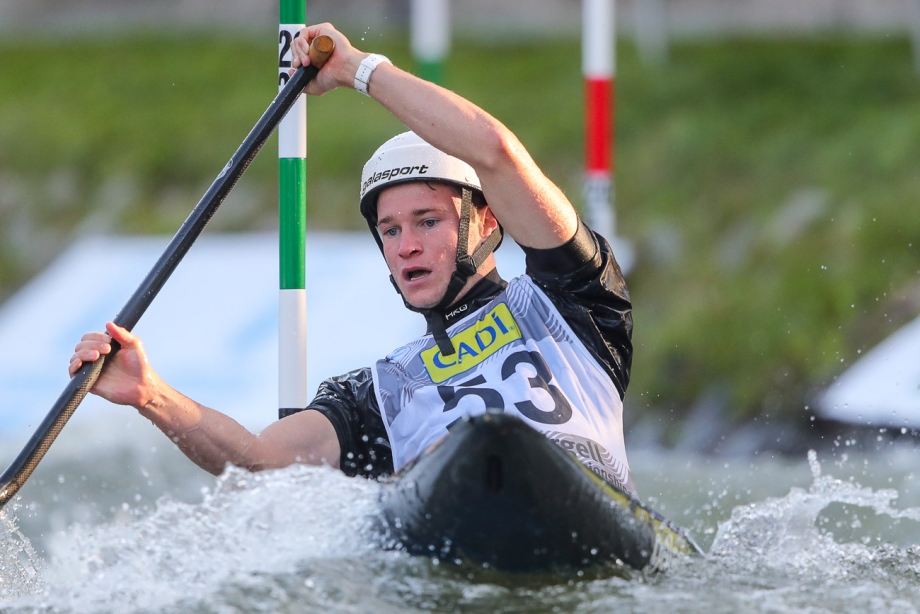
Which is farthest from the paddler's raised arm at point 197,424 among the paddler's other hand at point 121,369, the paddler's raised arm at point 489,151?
the paddler's raised arm at point 489,151

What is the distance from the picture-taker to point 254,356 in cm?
721

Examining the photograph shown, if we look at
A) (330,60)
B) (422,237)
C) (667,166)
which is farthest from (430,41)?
(422,237)

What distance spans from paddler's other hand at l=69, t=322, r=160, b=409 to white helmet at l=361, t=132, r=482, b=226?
2.52 feet

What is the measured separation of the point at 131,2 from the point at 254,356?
8278mm

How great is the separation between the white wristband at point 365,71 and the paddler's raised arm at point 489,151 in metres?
0.01

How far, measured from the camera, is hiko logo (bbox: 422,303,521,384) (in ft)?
11.2

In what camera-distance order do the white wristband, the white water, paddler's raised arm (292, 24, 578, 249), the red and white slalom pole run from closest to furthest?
the white water, paddler's raised arm (292, 24, 578, 249), the white wristband, the red and white slalom pole

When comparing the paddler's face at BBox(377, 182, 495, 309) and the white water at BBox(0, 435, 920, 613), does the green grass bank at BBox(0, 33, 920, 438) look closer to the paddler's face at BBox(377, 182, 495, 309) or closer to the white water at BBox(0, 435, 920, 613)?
the white water at BBox(0, 435, 920, 613)

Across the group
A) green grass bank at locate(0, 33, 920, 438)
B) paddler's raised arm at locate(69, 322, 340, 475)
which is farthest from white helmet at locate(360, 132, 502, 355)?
green grass bank at locate(0, 33, 920, 438)

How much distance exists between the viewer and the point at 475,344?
3.44 m

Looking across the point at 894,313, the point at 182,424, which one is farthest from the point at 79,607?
the point at 894,313

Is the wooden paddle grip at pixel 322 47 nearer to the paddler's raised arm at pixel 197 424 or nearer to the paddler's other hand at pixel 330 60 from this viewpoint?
the paddler's other hand at pixel 330 60

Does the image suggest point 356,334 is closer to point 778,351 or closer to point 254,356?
point 254,356

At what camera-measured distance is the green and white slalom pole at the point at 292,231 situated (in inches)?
154
